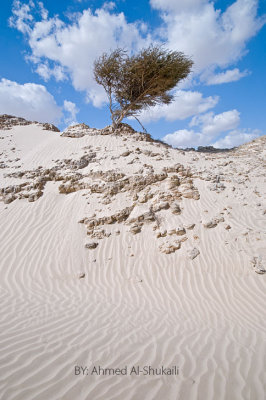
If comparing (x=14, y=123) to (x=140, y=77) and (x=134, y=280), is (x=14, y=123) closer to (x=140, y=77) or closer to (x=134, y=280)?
(x=140, y=77)

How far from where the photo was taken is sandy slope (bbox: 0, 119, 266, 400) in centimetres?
194

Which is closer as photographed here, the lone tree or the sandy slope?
the sandy slope

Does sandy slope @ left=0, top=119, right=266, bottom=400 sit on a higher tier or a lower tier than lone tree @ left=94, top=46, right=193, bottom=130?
lower

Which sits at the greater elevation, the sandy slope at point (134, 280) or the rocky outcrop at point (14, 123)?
the rocky outcrop at point (14, 123)

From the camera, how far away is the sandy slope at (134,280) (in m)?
1.94

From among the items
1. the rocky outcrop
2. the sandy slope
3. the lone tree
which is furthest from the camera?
the rocky outcrop

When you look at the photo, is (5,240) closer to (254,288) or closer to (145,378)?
(145,378)

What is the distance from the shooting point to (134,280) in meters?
4.22

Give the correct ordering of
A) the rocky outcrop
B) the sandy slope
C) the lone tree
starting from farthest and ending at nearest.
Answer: the rocky outcrop < the lone tree < the sandy slope

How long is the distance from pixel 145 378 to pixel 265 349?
1.68 metres

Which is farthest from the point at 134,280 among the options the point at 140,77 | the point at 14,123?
the point at 14,123

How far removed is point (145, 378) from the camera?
193 centimetres

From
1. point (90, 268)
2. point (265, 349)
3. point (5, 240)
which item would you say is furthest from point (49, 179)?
point (265, 349)

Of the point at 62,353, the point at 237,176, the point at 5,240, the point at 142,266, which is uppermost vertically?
the point at 237,176
